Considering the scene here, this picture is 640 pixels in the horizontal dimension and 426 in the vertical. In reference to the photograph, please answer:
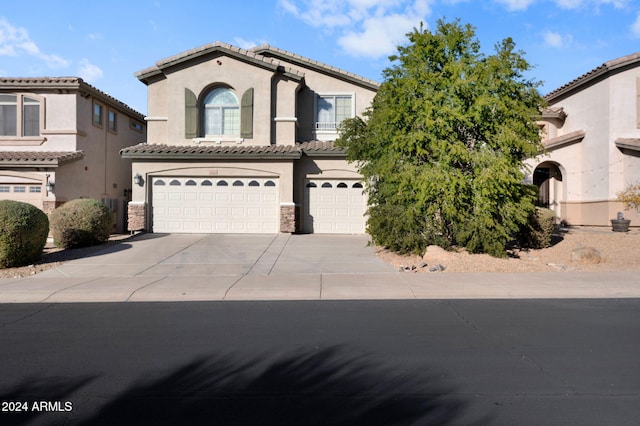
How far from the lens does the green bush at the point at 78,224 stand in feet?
48.5

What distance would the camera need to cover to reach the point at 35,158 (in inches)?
712

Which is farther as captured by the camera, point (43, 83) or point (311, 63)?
point (311, 63)

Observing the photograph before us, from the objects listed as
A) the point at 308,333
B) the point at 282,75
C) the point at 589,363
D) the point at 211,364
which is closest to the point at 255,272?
the point at 308,333

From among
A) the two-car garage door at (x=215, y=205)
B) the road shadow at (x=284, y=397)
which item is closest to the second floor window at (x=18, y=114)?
the two-car garage door at (x=215, y=205)

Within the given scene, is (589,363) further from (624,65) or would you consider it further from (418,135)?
(624,65)

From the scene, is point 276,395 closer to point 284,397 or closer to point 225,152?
point 284,397

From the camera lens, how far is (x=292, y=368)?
16.8 feet

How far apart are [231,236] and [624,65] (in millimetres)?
17848

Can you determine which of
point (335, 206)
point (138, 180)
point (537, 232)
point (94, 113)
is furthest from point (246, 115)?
point (537, 232)

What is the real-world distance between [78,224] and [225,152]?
5918 mm

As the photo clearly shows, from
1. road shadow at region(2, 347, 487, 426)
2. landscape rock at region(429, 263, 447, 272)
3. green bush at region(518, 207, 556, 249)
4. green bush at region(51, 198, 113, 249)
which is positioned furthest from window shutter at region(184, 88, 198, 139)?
road shadow at region(2, 347, 487, 426)

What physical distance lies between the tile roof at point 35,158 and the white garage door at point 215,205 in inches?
136

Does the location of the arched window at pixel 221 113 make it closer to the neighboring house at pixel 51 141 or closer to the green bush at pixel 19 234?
the neighboring house at pixel 51 141

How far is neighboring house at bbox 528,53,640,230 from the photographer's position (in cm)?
2003
